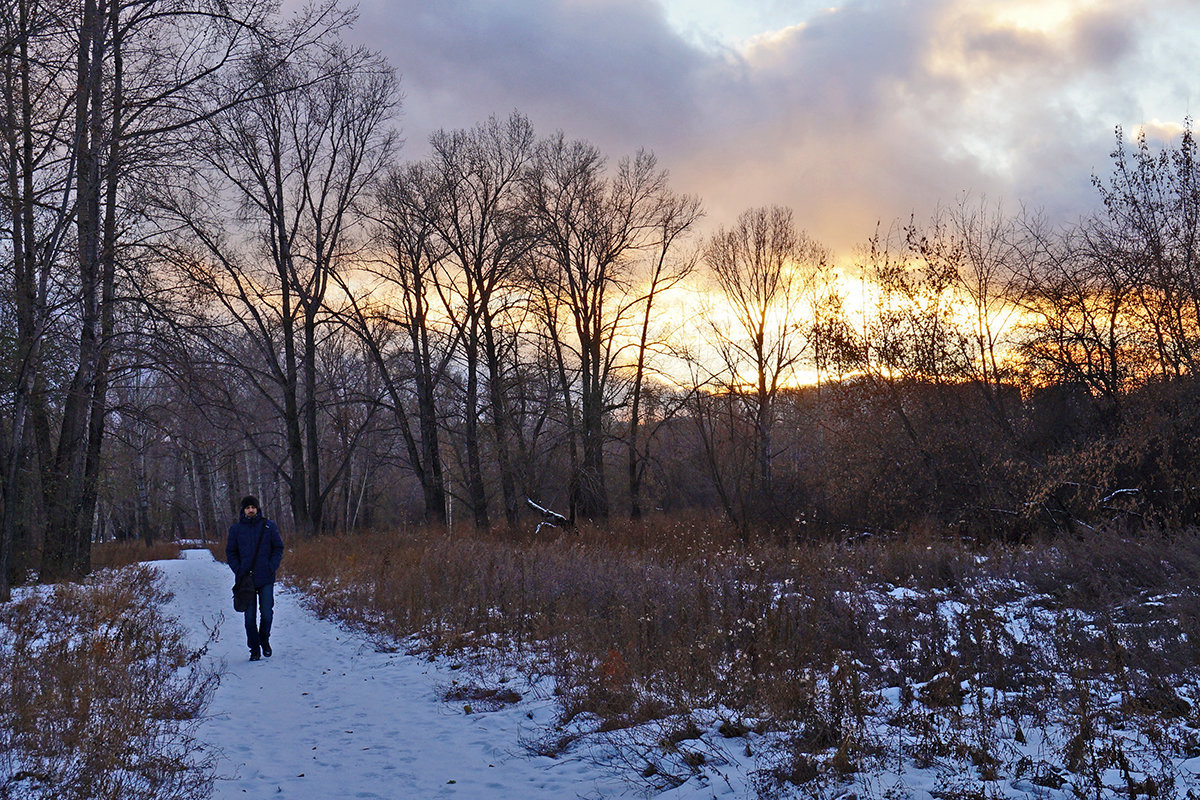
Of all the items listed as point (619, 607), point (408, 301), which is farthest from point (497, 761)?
point (408, 301)

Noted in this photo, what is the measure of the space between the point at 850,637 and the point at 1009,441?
10015 millimetres

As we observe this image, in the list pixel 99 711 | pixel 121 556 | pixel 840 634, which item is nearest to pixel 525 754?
pixel 99 711

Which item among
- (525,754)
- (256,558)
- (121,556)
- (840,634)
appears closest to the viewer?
(525,754)

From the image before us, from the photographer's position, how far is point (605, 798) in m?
4.50

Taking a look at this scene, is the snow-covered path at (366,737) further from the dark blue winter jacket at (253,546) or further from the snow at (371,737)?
the dark blue winter jacket at (253,546)

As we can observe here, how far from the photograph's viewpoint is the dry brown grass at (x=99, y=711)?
4500 mm

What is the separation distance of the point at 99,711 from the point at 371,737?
6.69ft

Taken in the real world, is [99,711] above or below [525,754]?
above

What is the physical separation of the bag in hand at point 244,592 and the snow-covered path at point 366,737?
68cm

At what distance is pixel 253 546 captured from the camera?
938 cm

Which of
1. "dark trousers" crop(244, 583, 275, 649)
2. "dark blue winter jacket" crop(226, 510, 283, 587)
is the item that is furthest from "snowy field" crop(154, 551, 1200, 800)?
"dark blue winter jacket" crop(226, 510, 283, 587)

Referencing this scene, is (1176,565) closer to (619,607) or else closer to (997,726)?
(997,726)

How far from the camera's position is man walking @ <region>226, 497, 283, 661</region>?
9219 millimetres

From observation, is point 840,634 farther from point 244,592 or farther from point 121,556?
point 121,556
